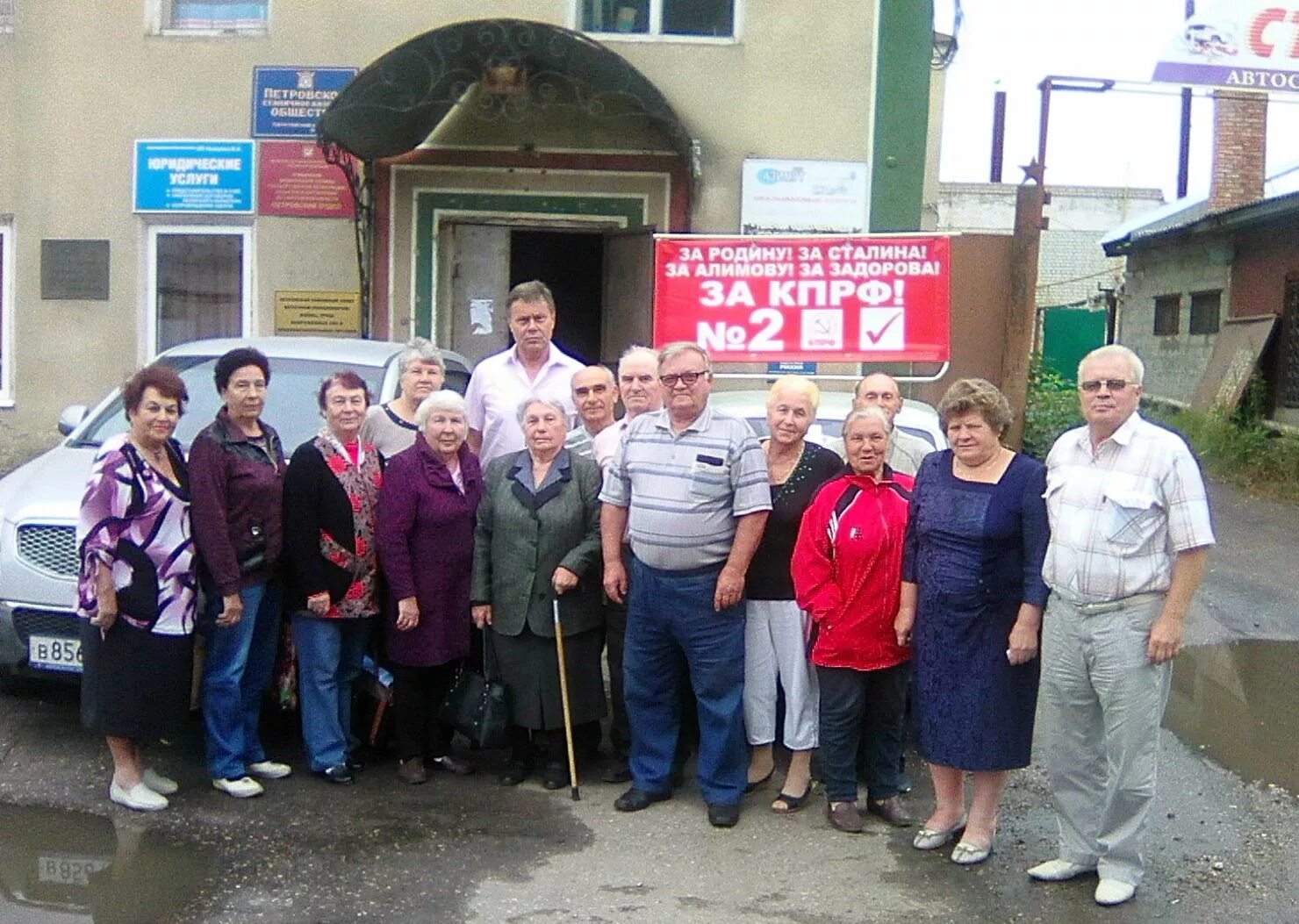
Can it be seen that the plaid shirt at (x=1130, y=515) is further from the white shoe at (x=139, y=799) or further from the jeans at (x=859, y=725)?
the white shoe at (x=139, y=799)

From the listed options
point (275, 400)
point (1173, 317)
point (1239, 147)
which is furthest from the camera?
point (1173, 317)

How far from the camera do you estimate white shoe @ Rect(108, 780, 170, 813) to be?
5172mm

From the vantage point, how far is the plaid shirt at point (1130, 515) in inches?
171

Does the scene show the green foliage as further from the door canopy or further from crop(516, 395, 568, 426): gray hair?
A: crop(516, 395, 568, 426): gray hair

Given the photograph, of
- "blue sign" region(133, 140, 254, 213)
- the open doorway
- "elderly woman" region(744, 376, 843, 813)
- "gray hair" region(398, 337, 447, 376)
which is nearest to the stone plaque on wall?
"blue sign" region(133, 140, 254, 213)

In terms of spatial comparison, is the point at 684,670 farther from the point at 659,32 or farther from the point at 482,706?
the point at 659,32

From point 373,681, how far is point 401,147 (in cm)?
627

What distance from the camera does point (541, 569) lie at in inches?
214

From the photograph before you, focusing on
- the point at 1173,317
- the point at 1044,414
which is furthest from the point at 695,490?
the point at 1173,317

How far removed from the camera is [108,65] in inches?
446

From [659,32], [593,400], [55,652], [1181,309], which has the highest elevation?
[659,32]

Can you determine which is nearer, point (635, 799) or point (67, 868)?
point (67, 868)

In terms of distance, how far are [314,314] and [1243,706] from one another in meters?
7.60

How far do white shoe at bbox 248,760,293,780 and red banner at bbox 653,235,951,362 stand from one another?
11.0ft
